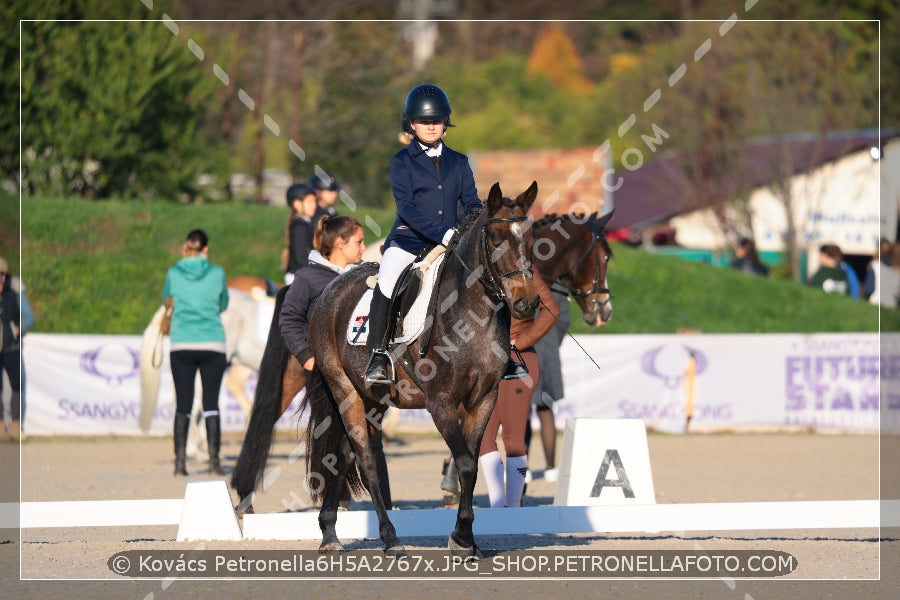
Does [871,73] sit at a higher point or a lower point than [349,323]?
higher

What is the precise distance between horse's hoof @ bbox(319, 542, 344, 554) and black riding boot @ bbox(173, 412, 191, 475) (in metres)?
4.99

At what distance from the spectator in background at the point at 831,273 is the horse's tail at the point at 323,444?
1506cm

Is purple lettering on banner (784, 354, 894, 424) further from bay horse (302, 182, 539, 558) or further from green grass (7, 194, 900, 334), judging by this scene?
bay horse (302, 182, 539, 558)

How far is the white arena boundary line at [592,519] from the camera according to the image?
26.9 ft

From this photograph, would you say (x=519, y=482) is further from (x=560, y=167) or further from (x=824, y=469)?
(x=560, y=167)

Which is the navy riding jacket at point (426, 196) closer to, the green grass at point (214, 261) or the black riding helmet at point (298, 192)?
the black riding helmet at point (298, 192)

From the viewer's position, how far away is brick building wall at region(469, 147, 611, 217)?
3062 cm

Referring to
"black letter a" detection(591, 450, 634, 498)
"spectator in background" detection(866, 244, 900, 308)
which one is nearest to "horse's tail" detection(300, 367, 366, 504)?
"black letter a" detection(591, 450, 634, 498)

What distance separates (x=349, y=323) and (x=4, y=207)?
16059mm

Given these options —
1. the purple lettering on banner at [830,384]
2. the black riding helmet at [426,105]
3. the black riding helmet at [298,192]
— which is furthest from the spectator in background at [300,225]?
the purple lettering on banner at [830,384]

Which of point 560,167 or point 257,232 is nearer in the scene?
point 257,232

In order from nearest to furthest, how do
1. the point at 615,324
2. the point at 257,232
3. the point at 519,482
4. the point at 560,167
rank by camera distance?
the point at 519,482 < the point at 615,324 < the point at 257,232 < the point at 560,167

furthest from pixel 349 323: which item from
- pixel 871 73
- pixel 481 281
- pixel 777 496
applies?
pixel 871 73

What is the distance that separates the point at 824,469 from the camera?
1371 cm
